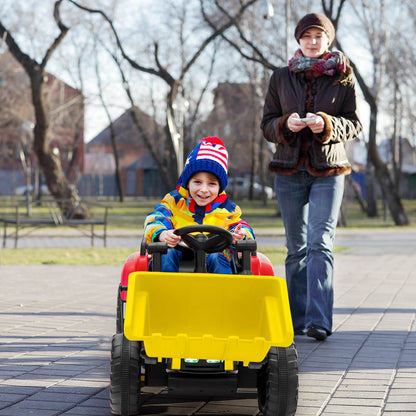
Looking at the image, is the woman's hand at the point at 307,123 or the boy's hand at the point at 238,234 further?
the woman's hand at the point at 307,123

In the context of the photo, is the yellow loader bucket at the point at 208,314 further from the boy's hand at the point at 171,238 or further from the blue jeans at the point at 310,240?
the blue jeans at the point at 310,240

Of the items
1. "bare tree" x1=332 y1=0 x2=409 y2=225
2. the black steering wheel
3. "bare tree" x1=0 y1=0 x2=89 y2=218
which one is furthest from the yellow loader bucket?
"bare tree" x1=332 y1=0 x2=409 y2=225

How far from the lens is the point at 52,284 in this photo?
8.23m

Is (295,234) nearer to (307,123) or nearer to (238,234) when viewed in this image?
(307,123)

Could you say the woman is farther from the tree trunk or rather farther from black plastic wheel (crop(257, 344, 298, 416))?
the tree trunk

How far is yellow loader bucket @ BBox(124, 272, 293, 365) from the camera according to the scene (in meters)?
3.01

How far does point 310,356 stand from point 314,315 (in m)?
0.50

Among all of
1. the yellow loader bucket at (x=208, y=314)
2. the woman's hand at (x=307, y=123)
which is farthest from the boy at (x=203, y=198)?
the woman's hand at (x=307, y=123)

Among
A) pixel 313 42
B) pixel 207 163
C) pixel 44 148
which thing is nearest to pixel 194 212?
pixel 207 163

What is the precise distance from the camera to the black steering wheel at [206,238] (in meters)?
3.46

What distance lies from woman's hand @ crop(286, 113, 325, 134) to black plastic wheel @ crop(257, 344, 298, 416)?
6.92 ft

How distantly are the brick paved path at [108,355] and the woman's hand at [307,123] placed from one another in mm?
1398

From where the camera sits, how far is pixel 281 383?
3082 millimetres

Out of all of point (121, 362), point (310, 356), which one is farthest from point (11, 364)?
point (310, 356)
